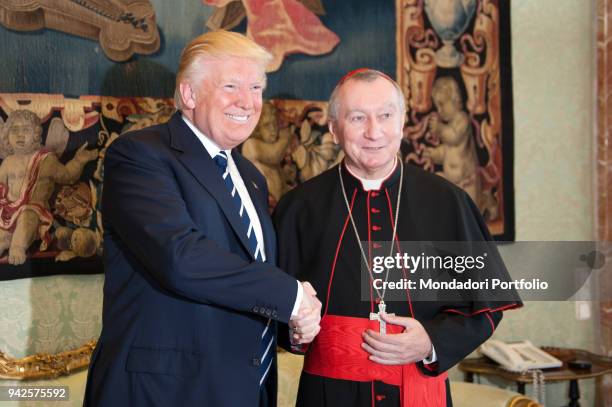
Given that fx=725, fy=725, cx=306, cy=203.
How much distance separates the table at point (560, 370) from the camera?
3.99 metres

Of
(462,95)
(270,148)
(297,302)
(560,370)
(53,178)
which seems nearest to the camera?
(297,302)

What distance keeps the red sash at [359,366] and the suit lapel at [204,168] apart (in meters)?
0.47

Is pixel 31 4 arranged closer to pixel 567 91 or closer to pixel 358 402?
pixel 358 402

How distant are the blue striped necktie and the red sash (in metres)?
0.19

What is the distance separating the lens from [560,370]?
162 inches

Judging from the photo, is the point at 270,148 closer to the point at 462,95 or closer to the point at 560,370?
the point at 462,95

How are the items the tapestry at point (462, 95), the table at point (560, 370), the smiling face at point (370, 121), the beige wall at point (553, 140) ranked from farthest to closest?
the beige wall at point (553, 140), the tapestry at point (462, 95), the table at point (560, 370), the smiling face at point (370, 121)

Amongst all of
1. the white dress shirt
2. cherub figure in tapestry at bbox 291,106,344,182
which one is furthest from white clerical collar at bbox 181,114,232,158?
cherub figure in tapestry at bbox 291,106,344,182

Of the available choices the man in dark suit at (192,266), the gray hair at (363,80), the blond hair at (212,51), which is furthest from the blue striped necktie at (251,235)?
the gray hair at (363,80)

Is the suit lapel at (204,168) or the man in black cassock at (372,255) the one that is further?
the man in black cassock at (372,255)

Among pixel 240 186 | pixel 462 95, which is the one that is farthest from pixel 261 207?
pixel 462 95

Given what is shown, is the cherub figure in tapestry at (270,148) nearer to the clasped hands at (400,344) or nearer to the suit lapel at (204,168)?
the suit lapel at (204,168)

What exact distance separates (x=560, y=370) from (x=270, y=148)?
2064 mm

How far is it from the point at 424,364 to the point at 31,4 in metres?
2.24
